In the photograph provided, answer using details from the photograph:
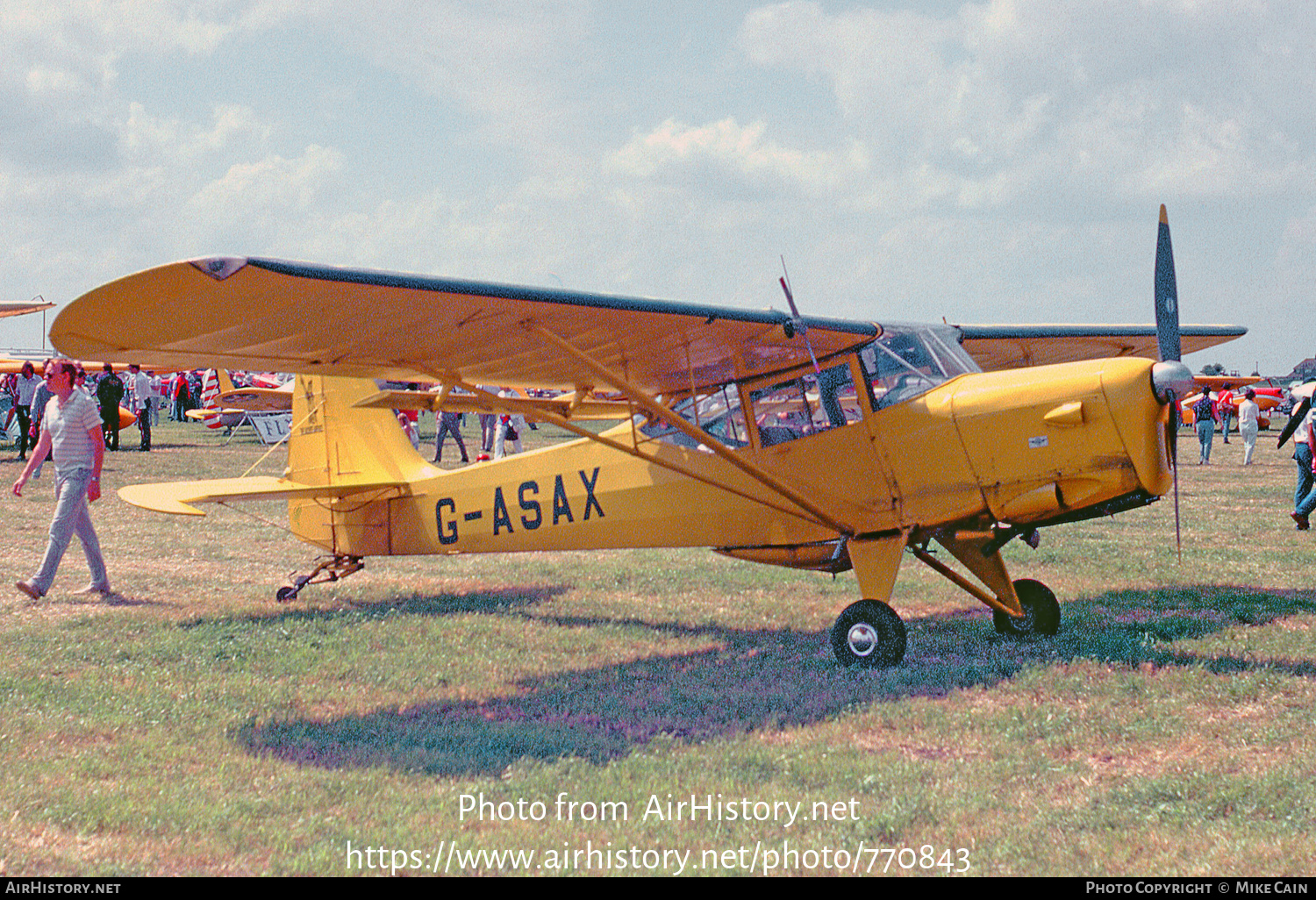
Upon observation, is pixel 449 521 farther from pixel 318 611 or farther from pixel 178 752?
pixel 178 752

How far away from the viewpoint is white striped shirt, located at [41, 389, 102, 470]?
365 inches

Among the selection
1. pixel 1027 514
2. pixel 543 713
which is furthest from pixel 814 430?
pixel 543 713

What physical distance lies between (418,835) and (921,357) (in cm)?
495

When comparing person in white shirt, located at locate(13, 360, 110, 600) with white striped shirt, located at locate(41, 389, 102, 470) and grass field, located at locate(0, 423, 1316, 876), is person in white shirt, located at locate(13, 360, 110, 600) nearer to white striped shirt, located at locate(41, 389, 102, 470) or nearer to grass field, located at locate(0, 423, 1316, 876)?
white striped shirt, located at locate(41, 389, 102, 470)

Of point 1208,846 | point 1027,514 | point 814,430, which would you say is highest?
point 814,430

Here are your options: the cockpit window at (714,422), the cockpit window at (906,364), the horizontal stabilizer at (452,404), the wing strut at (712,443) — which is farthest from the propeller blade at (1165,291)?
the horizontal stabilizer at (452,404)

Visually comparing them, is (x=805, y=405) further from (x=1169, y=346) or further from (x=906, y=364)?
(x=1169, y=346)

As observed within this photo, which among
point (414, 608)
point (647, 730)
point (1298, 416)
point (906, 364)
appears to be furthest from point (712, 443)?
point (1298, 416)

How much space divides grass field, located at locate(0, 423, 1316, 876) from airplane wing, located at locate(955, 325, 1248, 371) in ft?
7.52

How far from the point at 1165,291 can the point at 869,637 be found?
3.26 metres

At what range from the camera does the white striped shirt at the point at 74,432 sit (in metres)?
9.27

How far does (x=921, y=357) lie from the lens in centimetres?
762

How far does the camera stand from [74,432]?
30.6 feet

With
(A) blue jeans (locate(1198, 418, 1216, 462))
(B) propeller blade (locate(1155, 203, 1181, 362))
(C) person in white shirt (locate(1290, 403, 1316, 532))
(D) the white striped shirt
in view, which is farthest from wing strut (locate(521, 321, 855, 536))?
(A) blue jeans (locate(1198, 418, 1216, 462))
